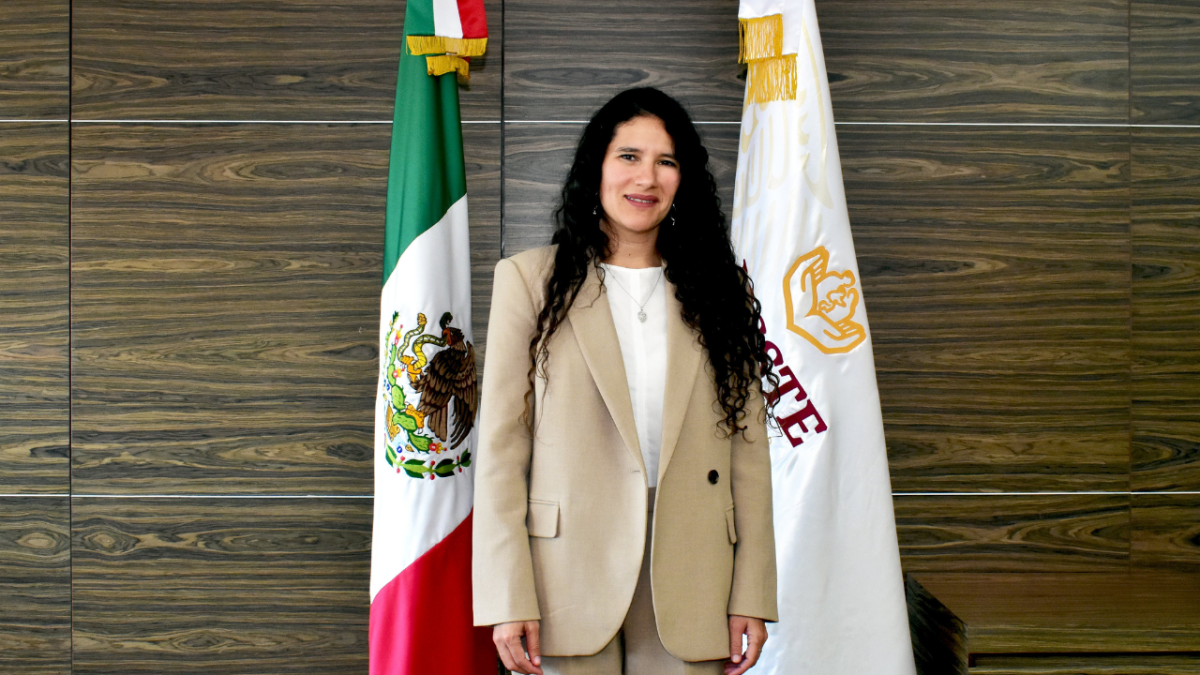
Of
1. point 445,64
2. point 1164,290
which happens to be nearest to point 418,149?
point 445,64

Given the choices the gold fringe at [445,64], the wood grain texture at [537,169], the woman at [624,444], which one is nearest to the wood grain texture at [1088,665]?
the woman at [624,444]

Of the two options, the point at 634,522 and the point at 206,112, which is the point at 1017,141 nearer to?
the point at 634,522

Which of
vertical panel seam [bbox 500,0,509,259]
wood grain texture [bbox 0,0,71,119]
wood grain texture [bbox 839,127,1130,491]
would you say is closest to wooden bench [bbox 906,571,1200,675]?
wood grain texture [bbox 839,127,1130,491]

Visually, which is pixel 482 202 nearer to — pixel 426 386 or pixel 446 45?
pixel 446 45

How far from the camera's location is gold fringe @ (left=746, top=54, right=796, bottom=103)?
189 cm

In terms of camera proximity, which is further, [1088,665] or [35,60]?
[35,60]

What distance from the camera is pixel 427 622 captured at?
1831 mm

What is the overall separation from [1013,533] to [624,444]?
150 centimetres

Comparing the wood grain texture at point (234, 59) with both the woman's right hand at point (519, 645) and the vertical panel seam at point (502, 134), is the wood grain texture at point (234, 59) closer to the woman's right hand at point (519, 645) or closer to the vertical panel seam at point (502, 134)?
the vertical panel seam at point (502, 134)

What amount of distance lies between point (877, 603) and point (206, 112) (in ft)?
7.02

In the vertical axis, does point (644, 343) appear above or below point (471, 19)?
below

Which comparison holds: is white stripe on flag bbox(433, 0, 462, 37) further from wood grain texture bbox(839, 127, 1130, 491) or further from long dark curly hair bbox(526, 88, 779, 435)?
wood grain texture bbox(839, 127, 1130, 491)

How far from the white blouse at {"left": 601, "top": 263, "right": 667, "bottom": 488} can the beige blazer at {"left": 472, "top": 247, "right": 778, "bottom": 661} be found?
0.04 metres

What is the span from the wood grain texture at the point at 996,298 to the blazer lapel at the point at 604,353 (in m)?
1.13
